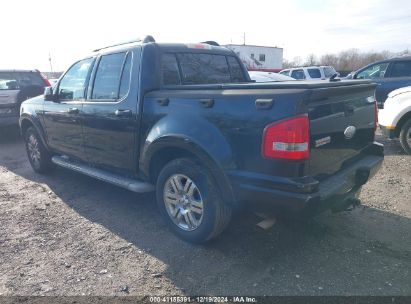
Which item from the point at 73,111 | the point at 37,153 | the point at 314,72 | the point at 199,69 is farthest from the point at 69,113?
the point at 314,72

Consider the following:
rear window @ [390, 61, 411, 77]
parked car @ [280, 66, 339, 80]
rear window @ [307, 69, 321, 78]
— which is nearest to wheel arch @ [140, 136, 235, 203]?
rear window @ [390, 61, 411, 77]

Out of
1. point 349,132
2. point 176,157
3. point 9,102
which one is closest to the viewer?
point 349,132

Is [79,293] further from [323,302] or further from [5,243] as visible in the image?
[323,302]

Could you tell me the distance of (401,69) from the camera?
956cm

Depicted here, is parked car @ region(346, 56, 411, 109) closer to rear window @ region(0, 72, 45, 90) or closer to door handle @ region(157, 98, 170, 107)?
door handle @ region(157, 98, 170, 107)

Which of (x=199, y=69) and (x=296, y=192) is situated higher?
(x=199, y=69)

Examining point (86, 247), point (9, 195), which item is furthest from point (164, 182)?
point (9, 195)

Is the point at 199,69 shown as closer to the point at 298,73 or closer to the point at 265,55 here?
the point at 298,73

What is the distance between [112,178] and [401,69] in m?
8.78

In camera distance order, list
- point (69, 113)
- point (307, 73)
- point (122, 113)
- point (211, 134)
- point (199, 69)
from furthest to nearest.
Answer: point (307, 73) → point (69, 113) → point (199, 69) → point (122, 113) → point (211, 134)

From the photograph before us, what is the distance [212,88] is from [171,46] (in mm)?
1065

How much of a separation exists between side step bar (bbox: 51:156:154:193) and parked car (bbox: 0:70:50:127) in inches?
185

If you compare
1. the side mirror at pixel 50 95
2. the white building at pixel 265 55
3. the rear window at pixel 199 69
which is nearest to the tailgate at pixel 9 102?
the side mirror at pixel 50 95

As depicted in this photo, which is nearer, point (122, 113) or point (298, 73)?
point (122, 113)
